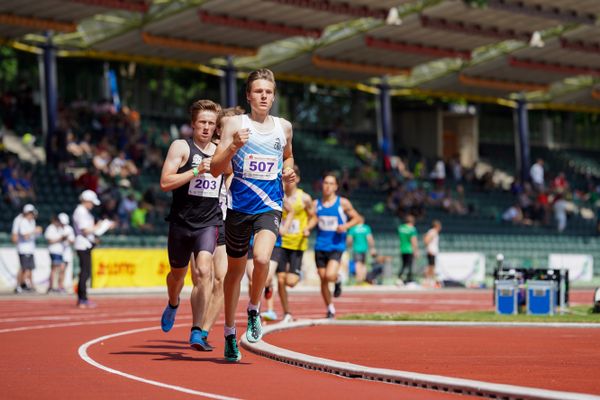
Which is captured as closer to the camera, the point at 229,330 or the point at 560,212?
the point at 229,330

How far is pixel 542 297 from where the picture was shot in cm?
2058

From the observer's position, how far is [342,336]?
15.4m

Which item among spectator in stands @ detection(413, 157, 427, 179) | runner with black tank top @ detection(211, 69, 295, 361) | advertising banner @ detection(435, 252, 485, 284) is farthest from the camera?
spectator in stands @ detection(413, 157, 427, 179)

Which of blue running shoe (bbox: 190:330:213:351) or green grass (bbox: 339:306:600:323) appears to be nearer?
blue running shoe (bbox: 190:330:213:351)

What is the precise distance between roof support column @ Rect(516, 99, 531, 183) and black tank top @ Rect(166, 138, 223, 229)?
44307mm

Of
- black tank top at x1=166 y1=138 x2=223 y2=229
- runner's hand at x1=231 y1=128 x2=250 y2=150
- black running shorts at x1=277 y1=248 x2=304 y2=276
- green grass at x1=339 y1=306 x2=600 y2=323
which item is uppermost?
runner's hand at x1=231 y1=128 x2=250 y2=150

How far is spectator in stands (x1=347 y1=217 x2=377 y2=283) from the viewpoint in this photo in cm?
3619

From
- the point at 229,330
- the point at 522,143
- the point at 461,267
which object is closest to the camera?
the point at 229,330

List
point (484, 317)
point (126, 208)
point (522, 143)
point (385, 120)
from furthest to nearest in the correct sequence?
point (522, 143), point (385, 120), point (126, 208), point (484, 317)

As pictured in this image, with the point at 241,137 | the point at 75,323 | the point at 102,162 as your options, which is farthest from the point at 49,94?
the point at 241,137

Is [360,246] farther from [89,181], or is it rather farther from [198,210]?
[198,210]

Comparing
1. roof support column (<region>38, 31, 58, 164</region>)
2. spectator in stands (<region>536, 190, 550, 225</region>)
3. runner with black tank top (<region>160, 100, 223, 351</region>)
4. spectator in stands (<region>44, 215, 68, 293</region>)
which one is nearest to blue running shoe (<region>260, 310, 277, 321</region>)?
runner with black tank top (<region>160, 100, 223, 351</region>)

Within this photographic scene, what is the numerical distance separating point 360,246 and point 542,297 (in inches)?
624

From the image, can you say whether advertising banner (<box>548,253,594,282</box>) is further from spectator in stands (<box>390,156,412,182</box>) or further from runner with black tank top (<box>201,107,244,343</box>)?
runner with black tank top (<box>201,107,244,343</box>)
